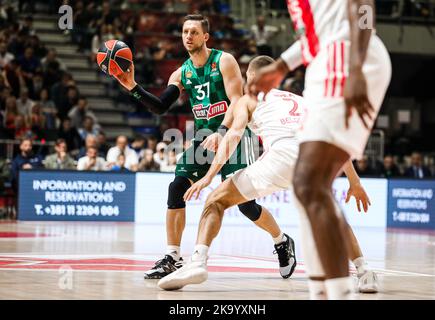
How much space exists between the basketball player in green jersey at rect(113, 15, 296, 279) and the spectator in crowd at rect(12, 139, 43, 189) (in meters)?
9.36

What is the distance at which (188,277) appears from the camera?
627 cm

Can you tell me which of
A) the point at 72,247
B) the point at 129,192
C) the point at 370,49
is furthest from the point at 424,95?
the point at 370,49

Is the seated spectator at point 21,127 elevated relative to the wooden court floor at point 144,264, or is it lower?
elevated

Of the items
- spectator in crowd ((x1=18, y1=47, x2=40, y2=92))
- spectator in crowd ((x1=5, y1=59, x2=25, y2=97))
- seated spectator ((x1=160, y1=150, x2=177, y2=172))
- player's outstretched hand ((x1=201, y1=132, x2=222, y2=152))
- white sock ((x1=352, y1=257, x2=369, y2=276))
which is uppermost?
spectator in crowd ((x1=18, y1=47, x2=40, y2=92))

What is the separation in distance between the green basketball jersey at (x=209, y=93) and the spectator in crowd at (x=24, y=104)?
11366 mm

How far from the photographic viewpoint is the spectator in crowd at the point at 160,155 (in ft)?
58.0

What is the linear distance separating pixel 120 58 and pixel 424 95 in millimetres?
21434

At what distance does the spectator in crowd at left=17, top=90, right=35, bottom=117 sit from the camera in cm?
1875

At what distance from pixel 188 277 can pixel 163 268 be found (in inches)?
45.5

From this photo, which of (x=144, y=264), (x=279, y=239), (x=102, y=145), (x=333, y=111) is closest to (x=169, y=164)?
(x=102, y=145)

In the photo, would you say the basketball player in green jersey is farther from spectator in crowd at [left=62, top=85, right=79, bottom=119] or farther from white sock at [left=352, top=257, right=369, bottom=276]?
spectator in crowd at [left=62, top=85, right=79, bottom=119]

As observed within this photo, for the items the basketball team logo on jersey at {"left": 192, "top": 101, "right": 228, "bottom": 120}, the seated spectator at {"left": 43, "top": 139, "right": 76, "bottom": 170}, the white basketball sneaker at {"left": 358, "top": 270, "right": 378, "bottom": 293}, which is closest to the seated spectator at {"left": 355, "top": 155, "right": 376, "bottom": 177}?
the seated spectator at {"left": 43, "top": 139, "right": 76, "bottom": 170}

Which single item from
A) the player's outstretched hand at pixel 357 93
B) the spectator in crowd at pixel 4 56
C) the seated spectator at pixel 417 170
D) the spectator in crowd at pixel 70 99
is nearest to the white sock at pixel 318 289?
the player's outstretched hand at pixel 357 93

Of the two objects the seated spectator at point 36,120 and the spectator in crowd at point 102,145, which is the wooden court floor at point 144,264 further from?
the seated spectator at point 36,120
